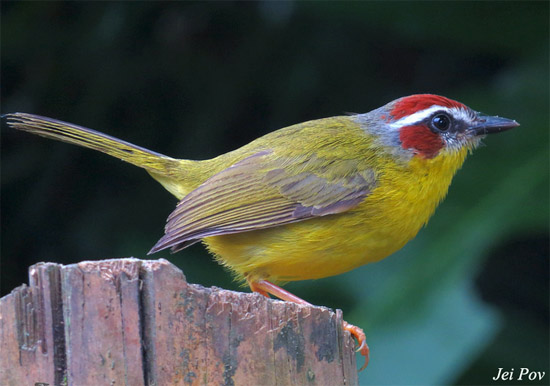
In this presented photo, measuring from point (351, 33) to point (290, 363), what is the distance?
3.69 m

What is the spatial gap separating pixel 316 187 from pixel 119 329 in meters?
1.83

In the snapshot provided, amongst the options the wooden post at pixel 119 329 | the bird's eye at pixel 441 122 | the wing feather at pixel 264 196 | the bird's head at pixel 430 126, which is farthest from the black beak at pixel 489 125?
the wooden post at pixel 119 329

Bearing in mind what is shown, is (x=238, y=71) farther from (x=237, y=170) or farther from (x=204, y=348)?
(x=204, y=348)

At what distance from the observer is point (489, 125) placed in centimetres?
424

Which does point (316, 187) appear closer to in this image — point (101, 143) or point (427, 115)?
point (427, 115)

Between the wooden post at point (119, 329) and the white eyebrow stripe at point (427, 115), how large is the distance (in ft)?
7.13

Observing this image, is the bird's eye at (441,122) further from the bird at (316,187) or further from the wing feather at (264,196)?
the wing feather at (264,196)

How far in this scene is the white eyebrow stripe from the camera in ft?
13.5

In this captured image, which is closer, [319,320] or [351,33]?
[319,320]

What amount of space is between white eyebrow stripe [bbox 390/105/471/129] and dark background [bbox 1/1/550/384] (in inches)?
29.5

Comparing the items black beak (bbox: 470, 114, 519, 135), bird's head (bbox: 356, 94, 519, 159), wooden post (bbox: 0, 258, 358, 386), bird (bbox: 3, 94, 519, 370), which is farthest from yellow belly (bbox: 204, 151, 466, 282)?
wooden post (bbox: 0, 258, 358, 386)

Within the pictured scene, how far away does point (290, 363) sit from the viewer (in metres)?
2.32

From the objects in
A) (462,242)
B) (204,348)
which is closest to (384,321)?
(462,242)

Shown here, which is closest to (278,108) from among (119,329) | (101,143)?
(101,143)
